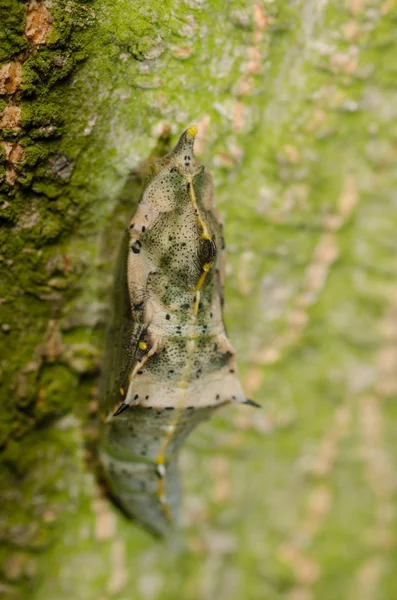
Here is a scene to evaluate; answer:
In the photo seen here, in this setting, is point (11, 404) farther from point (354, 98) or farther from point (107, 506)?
point (354, 98)

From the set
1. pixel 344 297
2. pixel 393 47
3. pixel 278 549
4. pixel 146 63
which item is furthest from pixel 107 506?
pixel 393 47

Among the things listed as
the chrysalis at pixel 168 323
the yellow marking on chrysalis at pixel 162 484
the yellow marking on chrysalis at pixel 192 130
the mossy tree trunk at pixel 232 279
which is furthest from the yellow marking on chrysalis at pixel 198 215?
the yellow marking on chrysalis at pixel 162 484

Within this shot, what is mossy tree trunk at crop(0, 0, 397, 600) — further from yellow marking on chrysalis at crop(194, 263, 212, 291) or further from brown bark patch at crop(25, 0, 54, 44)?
yellow marking on chrysalis at crop(194, 263, 212, 291)

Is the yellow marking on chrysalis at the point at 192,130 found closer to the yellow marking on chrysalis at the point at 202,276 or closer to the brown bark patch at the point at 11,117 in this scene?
the yellow marking on chrysalis at the point at 202,276

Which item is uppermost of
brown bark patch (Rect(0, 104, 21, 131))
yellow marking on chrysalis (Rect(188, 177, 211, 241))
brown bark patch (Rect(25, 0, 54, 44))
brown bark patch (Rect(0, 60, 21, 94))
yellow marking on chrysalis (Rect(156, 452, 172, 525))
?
brown bark patch (Rect(25, 0, 54, 44))

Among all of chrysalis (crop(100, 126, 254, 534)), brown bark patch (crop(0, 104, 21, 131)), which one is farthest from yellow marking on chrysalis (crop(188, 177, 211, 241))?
brown bark patch (crop(0, 104, 21, 131))

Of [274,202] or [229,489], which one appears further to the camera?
[229,489]
